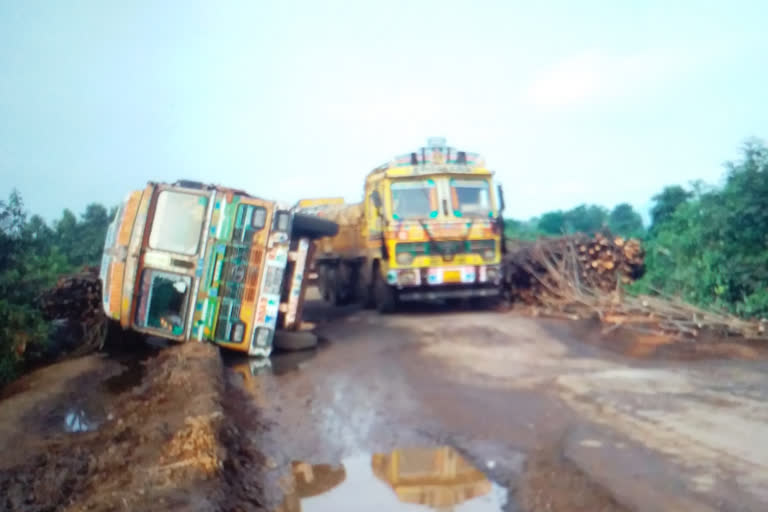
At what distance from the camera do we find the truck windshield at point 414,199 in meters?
11.8

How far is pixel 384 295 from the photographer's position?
12.6 metres

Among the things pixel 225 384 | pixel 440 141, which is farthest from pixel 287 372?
pixel 440 141

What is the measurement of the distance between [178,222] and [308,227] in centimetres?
181

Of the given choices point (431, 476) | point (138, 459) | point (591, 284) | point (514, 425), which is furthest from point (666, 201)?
point (138, 459)

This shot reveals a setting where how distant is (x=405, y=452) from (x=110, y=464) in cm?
210

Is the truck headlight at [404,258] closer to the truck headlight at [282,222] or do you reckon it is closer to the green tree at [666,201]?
the truck headlight at [282,222]

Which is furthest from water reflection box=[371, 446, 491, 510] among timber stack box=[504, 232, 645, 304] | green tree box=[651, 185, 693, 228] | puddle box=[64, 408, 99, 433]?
green tree box=[651, 185, 693, 228]

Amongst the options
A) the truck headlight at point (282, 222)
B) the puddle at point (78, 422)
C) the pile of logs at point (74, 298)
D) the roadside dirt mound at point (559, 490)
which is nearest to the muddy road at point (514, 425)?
the roadside dirt mound at point (559, 490)

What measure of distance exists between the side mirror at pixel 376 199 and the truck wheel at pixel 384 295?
1402 mm

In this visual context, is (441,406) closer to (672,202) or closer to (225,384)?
(225,384)

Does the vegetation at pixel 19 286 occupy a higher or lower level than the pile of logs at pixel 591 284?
lower

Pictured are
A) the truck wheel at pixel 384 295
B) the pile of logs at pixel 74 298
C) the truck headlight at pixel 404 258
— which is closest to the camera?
the pile of logs at pixel 74 298

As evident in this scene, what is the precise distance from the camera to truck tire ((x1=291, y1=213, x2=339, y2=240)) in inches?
364

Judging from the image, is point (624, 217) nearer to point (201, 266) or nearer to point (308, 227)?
point (308, 227)
